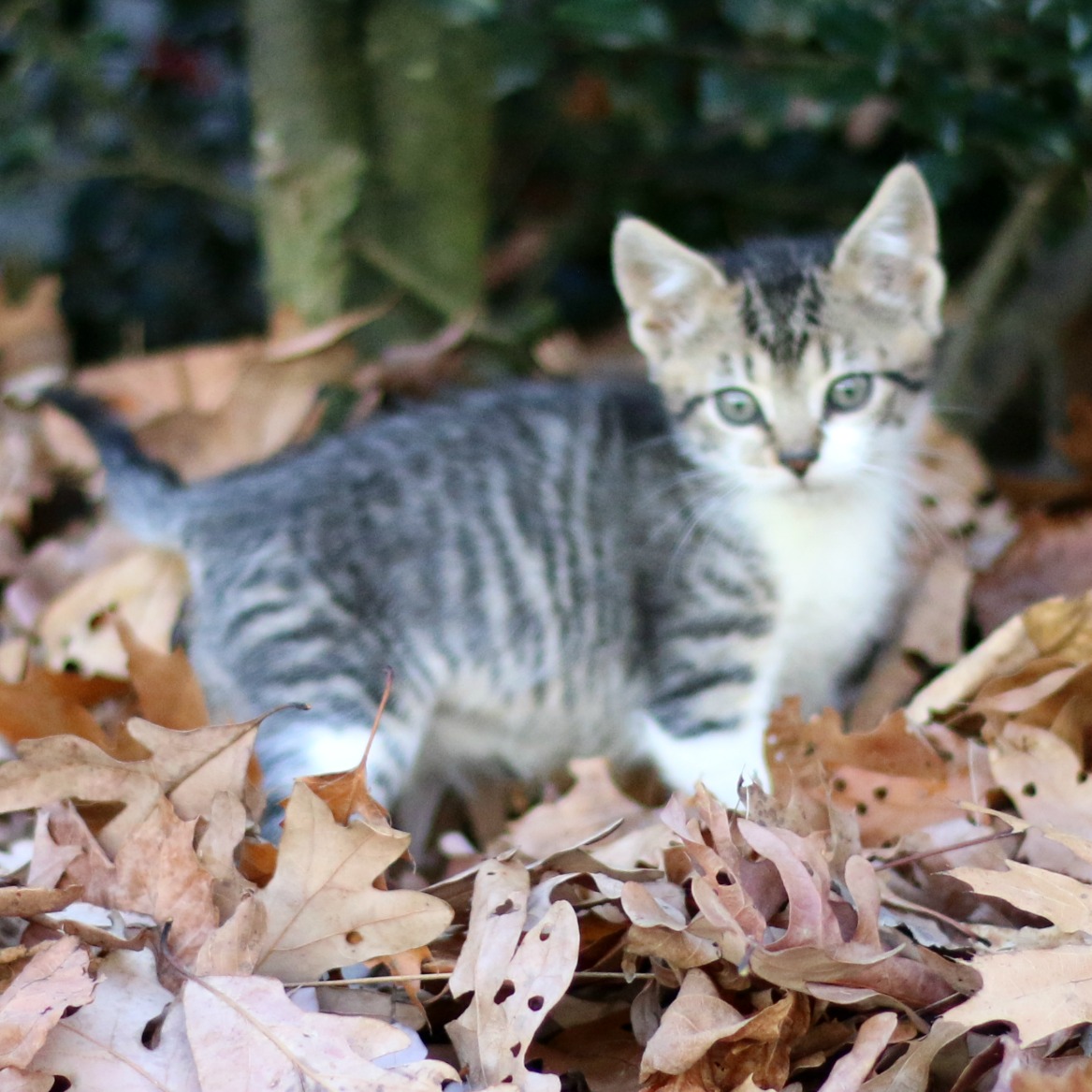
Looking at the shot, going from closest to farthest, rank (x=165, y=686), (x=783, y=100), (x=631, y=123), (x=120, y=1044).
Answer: (x=120, y=1044) → (x=165, y=686) → (x=783, y=100) → (x=631, y=123)

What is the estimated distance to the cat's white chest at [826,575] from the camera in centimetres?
253

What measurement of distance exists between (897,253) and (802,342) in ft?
0.85

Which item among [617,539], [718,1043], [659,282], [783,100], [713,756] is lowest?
[713,756]

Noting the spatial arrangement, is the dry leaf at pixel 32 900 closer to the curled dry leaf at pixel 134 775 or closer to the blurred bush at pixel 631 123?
the curled dry leaf at pixel 134 775

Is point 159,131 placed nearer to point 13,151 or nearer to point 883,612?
point 13,151

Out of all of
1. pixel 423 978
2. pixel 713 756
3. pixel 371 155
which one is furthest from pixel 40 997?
pixel 371 155

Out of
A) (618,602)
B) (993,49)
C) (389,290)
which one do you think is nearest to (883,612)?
(618,602)

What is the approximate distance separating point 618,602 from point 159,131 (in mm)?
2256

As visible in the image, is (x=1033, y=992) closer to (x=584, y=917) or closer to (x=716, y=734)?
(x=584, y=917)

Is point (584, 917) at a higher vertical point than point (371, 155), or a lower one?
lower

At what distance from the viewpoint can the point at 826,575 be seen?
2.55 m

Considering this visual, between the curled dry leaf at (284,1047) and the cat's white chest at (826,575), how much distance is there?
1.29m

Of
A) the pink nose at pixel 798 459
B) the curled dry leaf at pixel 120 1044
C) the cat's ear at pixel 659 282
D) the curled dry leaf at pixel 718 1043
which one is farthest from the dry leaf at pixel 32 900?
the cat's ear at pixel 659 282

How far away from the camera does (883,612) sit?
2660 mm
